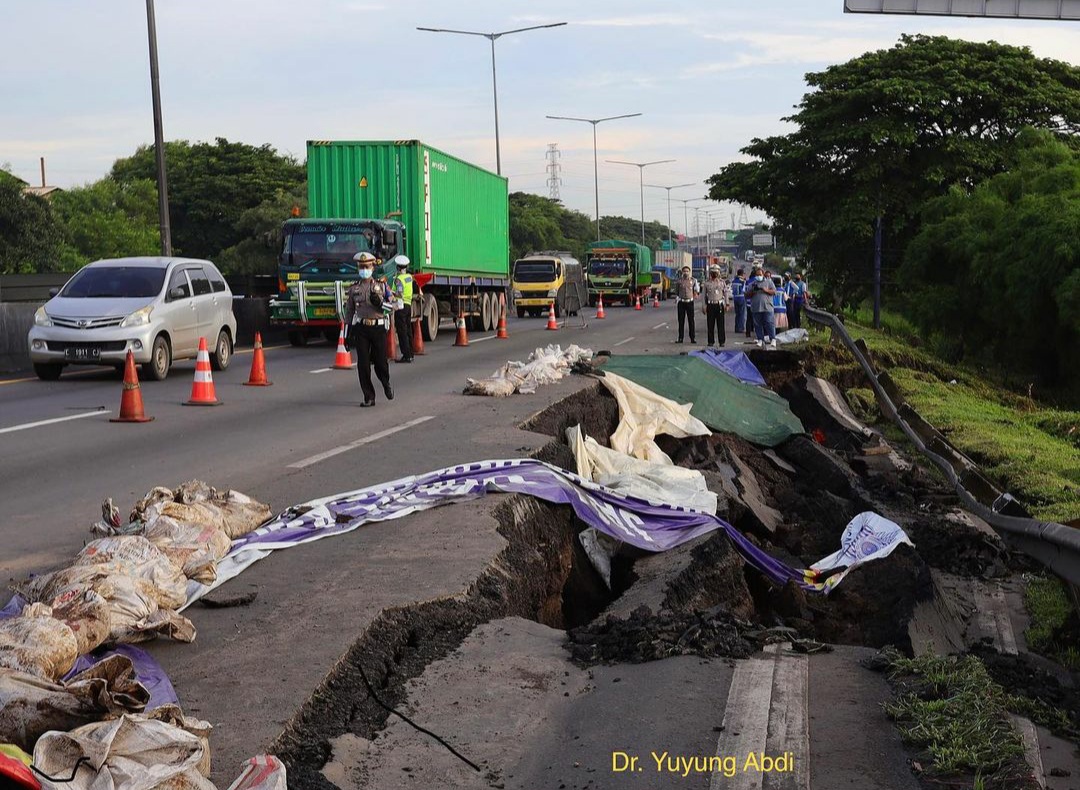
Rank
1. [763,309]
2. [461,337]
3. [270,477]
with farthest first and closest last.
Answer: [461,337]
[763,309]
[270,477]

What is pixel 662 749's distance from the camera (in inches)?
177

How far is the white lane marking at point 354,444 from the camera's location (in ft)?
34.1

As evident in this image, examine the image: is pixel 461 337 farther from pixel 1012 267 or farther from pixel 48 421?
pixel 48 421

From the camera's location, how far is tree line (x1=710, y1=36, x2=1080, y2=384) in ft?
92.8

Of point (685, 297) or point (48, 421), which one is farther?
point (685, 297)

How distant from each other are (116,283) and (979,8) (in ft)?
41.2

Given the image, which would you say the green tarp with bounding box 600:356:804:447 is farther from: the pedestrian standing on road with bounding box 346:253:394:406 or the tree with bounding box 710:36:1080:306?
the tree with bounding box 710:36:1080:306

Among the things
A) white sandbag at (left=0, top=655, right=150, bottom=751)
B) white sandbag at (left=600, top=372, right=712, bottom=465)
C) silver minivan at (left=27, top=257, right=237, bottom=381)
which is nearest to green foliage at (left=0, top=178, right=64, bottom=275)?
silver minivan at (left=27, top=257, right=237, bottom=381)

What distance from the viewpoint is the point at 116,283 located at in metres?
18.6

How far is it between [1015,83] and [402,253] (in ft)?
59.2

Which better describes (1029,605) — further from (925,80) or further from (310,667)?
(925,80)

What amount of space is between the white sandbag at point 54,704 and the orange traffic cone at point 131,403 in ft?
32.5

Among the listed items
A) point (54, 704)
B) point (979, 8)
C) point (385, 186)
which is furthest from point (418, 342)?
point (54, 704)

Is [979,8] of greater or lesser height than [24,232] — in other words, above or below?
above
